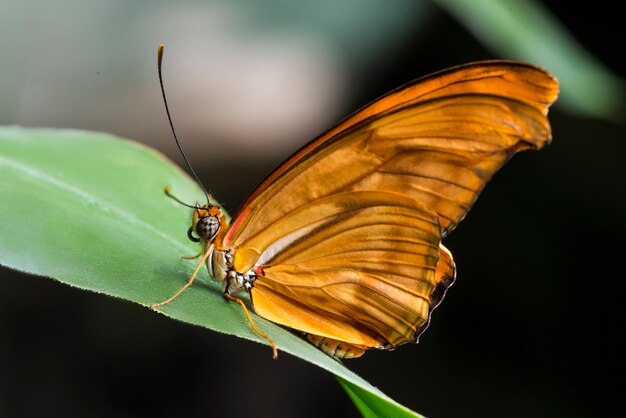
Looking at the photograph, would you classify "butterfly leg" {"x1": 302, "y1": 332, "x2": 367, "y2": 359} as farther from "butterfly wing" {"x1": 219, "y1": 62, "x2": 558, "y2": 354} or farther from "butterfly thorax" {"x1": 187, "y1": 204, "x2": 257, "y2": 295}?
"butterfly thorax" {"x1": 187, "y1": 204, "x2": 257, "y2": 295}

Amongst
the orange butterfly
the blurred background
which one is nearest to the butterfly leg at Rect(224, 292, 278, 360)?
the orange butterfly

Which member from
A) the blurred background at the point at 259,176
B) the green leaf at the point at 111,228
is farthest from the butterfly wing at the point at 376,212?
the blurred background at the point at 259,176

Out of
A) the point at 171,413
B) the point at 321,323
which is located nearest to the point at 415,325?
the point at 321,323

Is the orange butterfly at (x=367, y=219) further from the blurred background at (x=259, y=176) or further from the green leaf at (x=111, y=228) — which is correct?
the blurred background at (x=259, y=176)

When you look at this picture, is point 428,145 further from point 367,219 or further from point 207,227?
point 207,227

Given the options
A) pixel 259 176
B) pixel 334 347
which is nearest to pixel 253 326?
pixel 334 347
